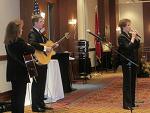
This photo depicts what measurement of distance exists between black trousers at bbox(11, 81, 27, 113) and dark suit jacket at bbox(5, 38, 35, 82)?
0.23 ft

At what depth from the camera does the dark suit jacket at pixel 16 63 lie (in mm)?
5168

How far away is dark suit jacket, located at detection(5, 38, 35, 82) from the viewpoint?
5.17 m

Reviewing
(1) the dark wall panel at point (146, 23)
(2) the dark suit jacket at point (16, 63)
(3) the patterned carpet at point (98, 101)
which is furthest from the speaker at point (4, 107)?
(1) the dark wall panel at point (146, 23)

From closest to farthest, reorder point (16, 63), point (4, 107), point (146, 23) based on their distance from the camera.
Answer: point (16, 63)
point (4, 107)
point (146, 23)

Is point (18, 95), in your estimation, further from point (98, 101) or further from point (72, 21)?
point (72, 21)

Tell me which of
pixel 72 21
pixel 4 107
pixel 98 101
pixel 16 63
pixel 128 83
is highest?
pixel 72 21

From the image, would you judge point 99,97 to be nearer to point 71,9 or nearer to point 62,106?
point 62,106

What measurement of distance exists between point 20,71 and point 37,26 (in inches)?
66.2

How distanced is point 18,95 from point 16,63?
0.44 metres

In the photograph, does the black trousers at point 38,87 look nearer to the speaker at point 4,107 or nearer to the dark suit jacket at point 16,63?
the speaker at point 4,107

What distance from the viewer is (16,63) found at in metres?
5.18

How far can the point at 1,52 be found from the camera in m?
8.59

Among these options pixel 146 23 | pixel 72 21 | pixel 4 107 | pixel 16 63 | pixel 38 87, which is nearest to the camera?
pixel 16 63

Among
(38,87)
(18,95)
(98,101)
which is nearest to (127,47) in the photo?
(38,87)
